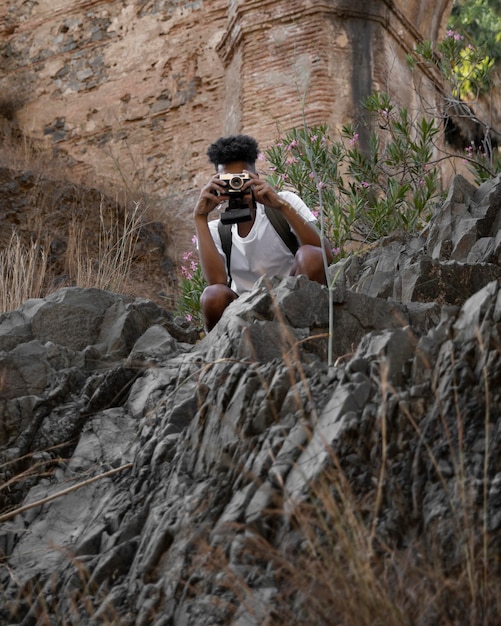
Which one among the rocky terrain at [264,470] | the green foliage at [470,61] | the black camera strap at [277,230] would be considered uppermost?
the green foliage at [470,61]

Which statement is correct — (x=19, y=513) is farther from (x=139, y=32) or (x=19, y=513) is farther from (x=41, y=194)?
(x=139, y=32)

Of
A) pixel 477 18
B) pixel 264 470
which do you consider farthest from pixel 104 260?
pixel 477 18

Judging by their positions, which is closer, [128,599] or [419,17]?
[128,599]

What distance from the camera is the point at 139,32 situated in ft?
44.1

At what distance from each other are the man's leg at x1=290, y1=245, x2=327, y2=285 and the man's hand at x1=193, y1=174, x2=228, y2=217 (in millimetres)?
502

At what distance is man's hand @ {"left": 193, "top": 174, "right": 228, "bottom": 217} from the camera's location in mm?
4934

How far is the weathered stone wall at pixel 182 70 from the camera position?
1080cm

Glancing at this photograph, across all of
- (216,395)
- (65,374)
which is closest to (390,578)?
(216,395)

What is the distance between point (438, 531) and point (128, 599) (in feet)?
3.32

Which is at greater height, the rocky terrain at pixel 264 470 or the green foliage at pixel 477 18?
the green foliage at pixel 477 18

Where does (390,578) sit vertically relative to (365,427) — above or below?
below

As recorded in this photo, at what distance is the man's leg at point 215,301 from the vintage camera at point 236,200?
362mm

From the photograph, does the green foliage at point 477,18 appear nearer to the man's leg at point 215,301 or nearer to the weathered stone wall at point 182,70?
the weathered stone wall at point 182,70

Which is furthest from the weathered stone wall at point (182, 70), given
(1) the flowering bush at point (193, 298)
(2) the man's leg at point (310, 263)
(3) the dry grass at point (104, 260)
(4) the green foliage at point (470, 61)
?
(2) the man's leg at point (310, 263)
